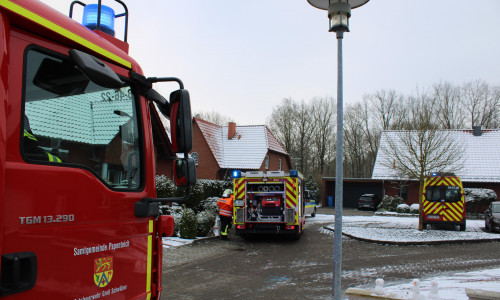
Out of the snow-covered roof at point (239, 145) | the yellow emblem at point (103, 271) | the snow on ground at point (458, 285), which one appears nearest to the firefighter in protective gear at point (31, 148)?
the yellow emblem at point (103, 271)

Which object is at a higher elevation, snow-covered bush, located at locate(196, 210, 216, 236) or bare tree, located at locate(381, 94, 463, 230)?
bare tree, located at locate(381, 94, 463, 230)

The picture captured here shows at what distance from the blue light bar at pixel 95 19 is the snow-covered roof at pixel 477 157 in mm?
30372

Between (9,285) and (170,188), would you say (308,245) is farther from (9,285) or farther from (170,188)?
(9,285)

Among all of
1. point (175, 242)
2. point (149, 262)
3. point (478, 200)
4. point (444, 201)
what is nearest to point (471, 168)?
point (478, 200)

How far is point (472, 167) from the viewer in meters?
34.2

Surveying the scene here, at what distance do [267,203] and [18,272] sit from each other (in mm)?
12803

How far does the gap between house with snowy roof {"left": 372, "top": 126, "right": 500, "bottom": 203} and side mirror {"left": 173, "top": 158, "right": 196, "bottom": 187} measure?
30.6 meters

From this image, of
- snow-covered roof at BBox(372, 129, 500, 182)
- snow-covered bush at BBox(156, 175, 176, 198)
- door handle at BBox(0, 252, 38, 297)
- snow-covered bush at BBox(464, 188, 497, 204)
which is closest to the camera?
door handle at BBox(0, 252, 38, 297)

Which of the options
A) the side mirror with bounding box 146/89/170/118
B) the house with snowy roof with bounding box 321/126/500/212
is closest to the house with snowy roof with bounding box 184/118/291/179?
the house with snowy roof with bounding box 321/126/500/212

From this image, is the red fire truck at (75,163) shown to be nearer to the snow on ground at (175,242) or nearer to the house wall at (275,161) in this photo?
the snow on ground at (175,242)

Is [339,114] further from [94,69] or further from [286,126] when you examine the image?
[286,126]

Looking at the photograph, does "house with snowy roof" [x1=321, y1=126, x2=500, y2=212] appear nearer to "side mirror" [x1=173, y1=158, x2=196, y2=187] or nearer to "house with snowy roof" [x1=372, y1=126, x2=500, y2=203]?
"house with snowy roof" [x1=372, y1=126, x2=500, y2=203]

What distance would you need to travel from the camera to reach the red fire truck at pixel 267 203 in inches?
555

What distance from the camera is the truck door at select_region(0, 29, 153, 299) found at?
205 cm
